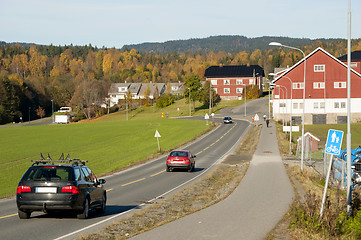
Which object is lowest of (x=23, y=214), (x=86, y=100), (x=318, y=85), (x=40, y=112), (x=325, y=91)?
(x=40, y=112)

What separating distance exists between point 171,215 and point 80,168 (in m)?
3.24

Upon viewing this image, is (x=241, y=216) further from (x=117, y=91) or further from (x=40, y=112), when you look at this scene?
(x=117, y=91)

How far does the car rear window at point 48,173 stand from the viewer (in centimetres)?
1377

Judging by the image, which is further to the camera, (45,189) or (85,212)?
(85,212)

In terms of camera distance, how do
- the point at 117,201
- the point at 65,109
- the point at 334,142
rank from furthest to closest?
1. the point at 65,109
2. the point at 117,201
3. the point at 334,142

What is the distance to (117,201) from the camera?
20281 mm

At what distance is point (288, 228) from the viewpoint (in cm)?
1279

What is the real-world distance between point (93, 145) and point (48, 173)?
180 ft

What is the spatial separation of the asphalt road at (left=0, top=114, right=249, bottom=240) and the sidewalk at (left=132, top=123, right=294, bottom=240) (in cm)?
243

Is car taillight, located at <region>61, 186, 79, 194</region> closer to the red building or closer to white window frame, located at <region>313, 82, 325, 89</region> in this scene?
the red building

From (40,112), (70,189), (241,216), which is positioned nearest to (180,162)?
(241,216)

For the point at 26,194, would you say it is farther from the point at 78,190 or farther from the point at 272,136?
the point at 272,136

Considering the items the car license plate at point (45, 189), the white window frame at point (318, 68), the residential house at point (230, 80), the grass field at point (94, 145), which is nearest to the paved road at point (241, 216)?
the car license plate at point (45, 189)

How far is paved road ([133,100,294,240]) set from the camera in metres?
11.9
